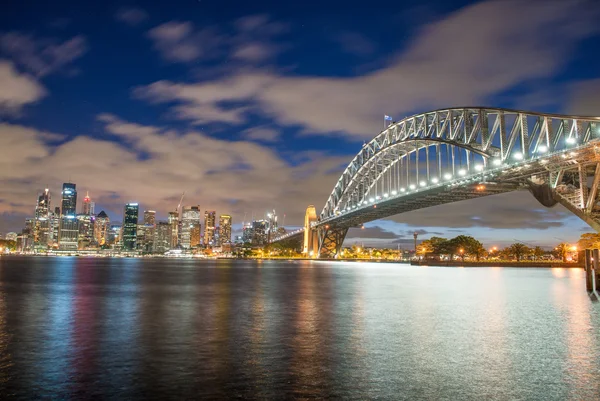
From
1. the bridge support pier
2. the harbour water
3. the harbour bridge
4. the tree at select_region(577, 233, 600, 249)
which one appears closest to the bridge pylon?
the bridge support pier

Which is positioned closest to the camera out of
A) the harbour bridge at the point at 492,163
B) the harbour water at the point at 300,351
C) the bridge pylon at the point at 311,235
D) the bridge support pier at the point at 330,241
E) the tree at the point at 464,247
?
the harbour water at the point at 300,351

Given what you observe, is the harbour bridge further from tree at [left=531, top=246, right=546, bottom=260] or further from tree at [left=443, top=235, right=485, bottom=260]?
tree at [left=531, top=246, right=546, bottom=260]

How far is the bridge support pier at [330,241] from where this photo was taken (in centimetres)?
15399

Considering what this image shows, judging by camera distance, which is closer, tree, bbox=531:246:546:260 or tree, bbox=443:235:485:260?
tree, bbox=443:235:485:260

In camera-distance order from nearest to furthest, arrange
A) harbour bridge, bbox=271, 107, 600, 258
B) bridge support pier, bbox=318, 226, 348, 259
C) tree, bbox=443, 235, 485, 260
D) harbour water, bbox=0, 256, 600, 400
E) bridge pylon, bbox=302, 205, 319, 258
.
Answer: harbour water, bbox=0, 256, 600, 400
harbour bridge, bbox=271, 107, 600, 258
tree, bbox=443, 235, 485, 260
bridge support pier, bbox=318, 226, 348, 259
bridge pylon, bbox=302, 205, 319, 258

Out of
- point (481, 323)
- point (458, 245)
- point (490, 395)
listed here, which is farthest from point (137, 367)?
point (458, 245)

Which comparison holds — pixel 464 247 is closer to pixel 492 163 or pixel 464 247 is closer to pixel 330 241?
pixel 330 241

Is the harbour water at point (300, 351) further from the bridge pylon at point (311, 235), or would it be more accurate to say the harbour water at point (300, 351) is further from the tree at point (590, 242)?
the bridge pylon at point (311, 235)

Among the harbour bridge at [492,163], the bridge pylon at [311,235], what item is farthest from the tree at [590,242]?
the bridge pylon at [311,235]

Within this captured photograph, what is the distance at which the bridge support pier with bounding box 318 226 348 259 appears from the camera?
154 m

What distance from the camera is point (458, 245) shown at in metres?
153

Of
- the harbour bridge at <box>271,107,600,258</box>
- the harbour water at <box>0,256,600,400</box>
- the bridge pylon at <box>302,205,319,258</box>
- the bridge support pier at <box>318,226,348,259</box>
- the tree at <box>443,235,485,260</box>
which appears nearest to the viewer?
the harbour water at <box>0,256,600,400</box>

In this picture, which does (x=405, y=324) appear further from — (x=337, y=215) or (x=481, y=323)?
(x=337, y=215)

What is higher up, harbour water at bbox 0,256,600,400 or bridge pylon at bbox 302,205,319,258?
bridge pylon at bbox 302,205,319,258
